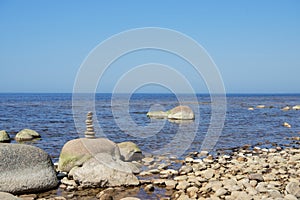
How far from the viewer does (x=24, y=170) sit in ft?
27.0

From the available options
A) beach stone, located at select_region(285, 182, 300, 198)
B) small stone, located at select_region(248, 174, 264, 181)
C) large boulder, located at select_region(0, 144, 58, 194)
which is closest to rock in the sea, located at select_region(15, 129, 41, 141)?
large boulder, located at select_region(0, 144, 58, 194)

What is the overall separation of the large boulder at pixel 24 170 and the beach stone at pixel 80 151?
53.6 inches

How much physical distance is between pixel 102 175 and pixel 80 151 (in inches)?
73.1

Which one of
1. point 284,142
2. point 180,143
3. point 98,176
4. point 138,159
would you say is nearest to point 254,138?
point 284,142

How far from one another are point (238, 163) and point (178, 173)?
99.0 inches

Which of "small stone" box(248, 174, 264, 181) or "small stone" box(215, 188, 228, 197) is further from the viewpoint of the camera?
"small stone" box(248, 174, 264, 181)

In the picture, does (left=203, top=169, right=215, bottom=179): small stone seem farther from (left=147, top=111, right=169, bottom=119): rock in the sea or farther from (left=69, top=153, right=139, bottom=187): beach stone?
(left=147, top=111, right=169, bottom=119): rock in the sea

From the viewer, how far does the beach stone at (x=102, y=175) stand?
8.69 metres

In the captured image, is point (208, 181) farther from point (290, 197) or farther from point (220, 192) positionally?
point (290, 197)

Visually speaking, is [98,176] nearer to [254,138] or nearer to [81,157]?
[81,157]

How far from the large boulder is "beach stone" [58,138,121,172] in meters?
1.36

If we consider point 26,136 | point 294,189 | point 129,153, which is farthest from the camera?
point 26,136

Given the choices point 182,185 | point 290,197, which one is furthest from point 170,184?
point 290,197

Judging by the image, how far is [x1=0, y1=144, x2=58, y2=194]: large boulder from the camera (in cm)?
799
